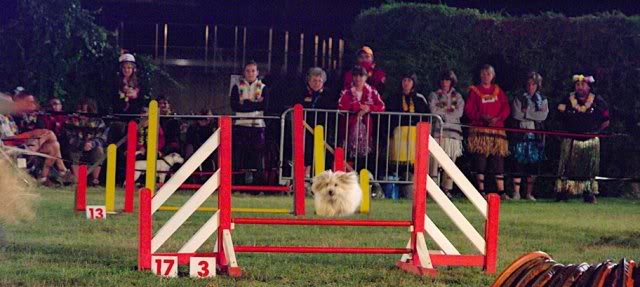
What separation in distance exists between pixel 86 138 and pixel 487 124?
5588 mm

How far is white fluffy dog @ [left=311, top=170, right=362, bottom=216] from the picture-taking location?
41.8ft

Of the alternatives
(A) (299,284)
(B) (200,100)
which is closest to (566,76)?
(B) (200,100)

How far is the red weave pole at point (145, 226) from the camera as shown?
8609 mm

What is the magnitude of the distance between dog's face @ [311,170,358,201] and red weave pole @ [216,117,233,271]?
12.7 ft

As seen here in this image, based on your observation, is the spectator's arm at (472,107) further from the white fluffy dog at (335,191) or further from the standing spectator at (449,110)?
the white fluffy dog at (335,191)

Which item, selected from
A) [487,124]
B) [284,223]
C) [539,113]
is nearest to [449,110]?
[487,124]

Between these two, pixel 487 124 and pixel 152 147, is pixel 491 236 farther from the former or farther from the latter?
pixel 487 124

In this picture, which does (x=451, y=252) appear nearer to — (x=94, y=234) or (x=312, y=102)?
(x=94, y=234)

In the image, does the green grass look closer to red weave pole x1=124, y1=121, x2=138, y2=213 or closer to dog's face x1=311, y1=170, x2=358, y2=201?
red weave pole x1=124, y1=121, x2=138, y2=213

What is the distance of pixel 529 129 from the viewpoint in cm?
1750

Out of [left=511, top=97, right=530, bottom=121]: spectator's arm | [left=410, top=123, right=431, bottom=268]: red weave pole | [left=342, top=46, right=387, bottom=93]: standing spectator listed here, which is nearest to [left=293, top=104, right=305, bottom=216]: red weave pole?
[left=410, top=123, right=431, bottom=268]: red weave pole

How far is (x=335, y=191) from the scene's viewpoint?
12781mm

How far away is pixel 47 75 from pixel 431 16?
5814mm

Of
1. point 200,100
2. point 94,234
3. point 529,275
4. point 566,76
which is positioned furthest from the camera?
point 200,100
